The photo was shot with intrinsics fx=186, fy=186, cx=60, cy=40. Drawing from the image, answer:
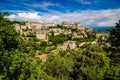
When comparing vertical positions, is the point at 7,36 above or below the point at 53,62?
above

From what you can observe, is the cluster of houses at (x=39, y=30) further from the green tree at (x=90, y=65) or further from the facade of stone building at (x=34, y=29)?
the green tree at (x=90, y=65)

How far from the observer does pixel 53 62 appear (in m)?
26.9

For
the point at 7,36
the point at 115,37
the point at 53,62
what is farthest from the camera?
the point at 53,62

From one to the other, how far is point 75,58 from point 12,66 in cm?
1841

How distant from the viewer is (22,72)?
31.5 ft

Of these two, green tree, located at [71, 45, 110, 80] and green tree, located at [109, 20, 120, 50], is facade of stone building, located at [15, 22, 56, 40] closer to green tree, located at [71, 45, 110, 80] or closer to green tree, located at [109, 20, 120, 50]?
green tree, located at [71, 45, 110, 80]

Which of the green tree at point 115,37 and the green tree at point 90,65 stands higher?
the green tree at point 115,37

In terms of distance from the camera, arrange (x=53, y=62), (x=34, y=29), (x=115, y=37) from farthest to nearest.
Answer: (x=34, y=29), (x=53, y=62), (x=115, y=37)

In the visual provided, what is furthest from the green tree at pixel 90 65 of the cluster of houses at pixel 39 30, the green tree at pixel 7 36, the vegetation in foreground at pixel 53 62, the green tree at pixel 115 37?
the cluster of houses at pixel 39 30

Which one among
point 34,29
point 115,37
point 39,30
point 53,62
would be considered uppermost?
point 34,29

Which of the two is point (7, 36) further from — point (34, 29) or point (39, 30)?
point (34, 29)

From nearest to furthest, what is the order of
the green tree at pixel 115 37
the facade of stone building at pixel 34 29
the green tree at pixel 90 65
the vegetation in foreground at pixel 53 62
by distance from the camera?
the vegetation in foreground at pixel 53 62 < the green tree at pixel 90 65 < the green tree at pixel 115 37 < the facade of stone building at pixel 34 29

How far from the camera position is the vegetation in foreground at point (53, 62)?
9.45 metres

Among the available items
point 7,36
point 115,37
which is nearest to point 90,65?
point 115,37
